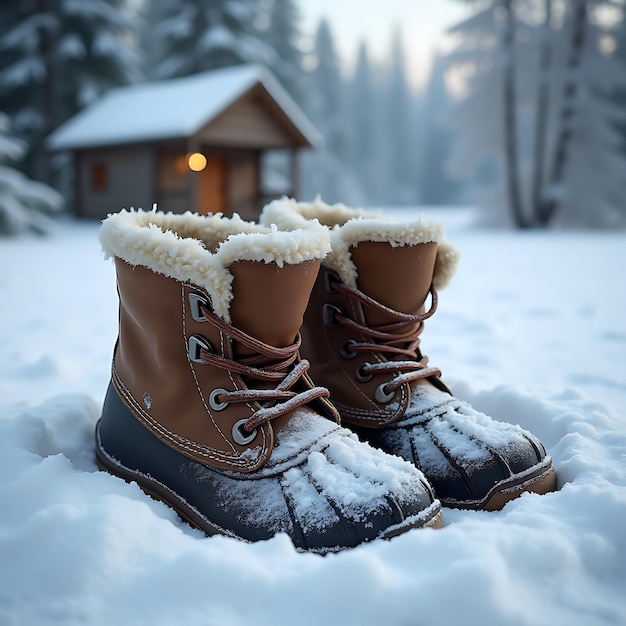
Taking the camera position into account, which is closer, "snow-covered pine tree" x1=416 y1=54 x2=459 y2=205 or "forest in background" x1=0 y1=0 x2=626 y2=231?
"forest in background" x1=0 y1=0 x2=626 y2=231

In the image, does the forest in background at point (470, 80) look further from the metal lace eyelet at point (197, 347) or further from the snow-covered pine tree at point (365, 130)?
the snow-covered pine tree at point (365, 130)

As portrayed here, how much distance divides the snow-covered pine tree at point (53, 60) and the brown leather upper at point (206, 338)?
15.9 m

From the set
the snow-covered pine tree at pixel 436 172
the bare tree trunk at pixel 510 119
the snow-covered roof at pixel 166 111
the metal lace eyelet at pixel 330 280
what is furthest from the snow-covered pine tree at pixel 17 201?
the snow-covered pine tree at pixel 436 172

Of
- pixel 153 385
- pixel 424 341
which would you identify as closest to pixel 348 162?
pixel 424 341

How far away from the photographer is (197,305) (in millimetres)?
1069

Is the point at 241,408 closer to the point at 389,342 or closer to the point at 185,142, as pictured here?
the point at 389,342

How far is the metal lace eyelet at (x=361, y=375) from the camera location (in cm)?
132

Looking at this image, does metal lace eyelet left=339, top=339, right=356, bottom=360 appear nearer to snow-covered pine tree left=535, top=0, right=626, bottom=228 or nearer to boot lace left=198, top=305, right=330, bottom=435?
boot lace left=198, top=305, right=330, bottom=435

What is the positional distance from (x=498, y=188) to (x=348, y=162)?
15.7 meters

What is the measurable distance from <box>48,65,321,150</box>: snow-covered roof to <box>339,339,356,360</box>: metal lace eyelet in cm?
989

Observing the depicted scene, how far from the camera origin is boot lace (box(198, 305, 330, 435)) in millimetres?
1053

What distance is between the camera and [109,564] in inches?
33.0

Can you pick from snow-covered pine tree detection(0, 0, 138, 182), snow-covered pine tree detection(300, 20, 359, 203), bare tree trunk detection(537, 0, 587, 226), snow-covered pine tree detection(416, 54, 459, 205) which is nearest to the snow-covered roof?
snow-covered pine tree detection(0, 0, 138, 182)

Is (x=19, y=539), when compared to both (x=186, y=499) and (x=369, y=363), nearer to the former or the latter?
(x=186, y=499)
